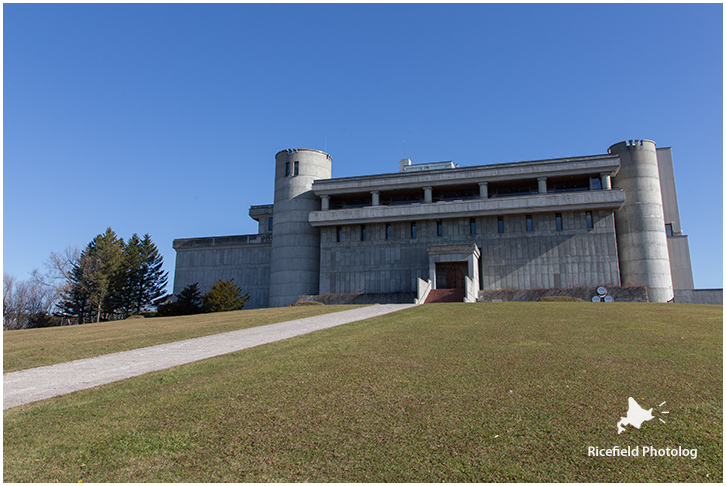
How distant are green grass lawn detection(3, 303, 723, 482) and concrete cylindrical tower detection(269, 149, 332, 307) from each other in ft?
119

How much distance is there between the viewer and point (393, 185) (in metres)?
44.6

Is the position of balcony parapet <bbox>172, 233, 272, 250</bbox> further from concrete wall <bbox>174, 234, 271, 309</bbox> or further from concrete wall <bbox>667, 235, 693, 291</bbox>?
concrete wall <bbox>667, 235, 693, 291</bbox>

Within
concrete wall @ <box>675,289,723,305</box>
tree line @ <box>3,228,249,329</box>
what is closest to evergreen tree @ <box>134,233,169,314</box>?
tree line @ <box>3,228,249,329</box>

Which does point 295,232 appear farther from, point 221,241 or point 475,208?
point 475,208

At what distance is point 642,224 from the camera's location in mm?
40250

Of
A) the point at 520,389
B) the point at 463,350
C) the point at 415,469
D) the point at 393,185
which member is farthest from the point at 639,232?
the point at 415,469

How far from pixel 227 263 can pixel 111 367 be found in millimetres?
43762

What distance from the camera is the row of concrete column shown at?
40.3 meters

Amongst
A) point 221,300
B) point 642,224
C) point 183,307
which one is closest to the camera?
Answer: point 221,300

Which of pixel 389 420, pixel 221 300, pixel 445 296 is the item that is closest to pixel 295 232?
pixel 221 300

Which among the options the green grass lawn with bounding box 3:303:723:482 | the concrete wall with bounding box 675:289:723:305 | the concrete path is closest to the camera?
the green grass lawn with bounding box 3:303:723:482

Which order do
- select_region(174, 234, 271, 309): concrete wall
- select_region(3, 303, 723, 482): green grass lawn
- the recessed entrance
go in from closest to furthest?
select_region(3, 303, 723, 482): green grass lawn
the recessed entrance
select_region(174, 234, 271, 309): concrete wall

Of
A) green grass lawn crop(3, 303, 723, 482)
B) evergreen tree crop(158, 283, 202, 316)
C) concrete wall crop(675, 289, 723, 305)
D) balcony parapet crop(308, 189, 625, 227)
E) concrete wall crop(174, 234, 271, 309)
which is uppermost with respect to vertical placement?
balcony parapet crop(308, 189, 625, 227)

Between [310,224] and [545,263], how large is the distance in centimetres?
2239
